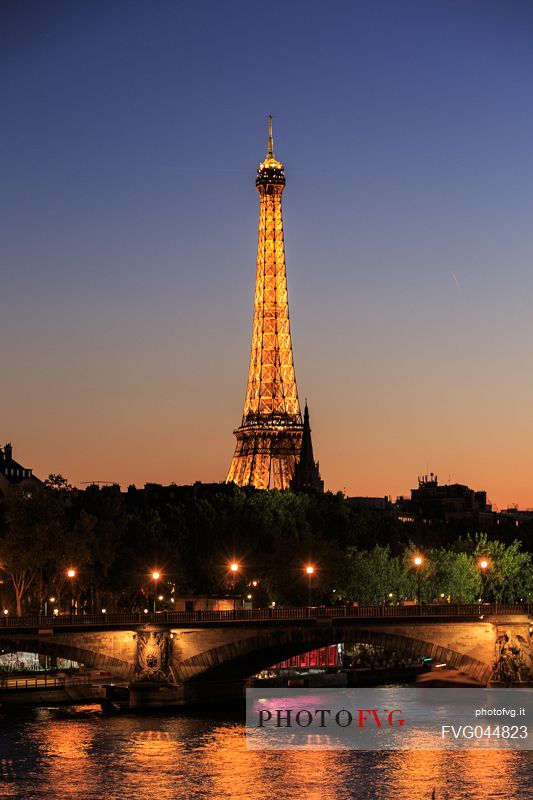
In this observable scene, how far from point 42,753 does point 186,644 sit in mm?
20883

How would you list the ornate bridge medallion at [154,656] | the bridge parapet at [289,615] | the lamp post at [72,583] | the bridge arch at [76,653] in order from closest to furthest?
1. the bridge parapet at [289,615]
2. the ornate bridge medallion at [154,656]
3. the bridge arch at [76,653]
4. the lamp post at [72,583]

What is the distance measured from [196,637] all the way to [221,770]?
79.7ft

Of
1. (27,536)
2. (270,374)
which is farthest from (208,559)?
(270,374)

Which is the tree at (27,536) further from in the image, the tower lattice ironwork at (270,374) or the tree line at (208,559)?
the tower lattice ironwork at (270,374)

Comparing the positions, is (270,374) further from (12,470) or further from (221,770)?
(221,770)

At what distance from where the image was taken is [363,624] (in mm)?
89750

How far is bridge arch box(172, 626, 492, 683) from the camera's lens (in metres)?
87.9

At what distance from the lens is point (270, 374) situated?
621ft

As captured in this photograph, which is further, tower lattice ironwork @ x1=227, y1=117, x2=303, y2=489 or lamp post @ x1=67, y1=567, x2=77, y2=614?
tower lattice ironwork @ x1=227, y1=117, x2=303, y2=489

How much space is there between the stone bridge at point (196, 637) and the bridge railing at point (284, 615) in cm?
5

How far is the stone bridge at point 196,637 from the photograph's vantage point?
8944 centimetres

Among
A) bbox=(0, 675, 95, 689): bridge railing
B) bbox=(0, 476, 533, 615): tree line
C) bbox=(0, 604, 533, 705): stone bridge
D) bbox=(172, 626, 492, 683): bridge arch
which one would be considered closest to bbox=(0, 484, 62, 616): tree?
bbox=(0, 476, 533, 615): tree line

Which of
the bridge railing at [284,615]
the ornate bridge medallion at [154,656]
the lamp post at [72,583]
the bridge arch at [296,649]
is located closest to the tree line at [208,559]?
the lamp post at [72,583]

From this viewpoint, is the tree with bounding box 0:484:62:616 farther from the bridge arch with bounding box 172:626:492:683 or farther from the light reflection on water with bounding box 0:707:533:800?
the light reflection on water with bounding box 0:707:533:800
